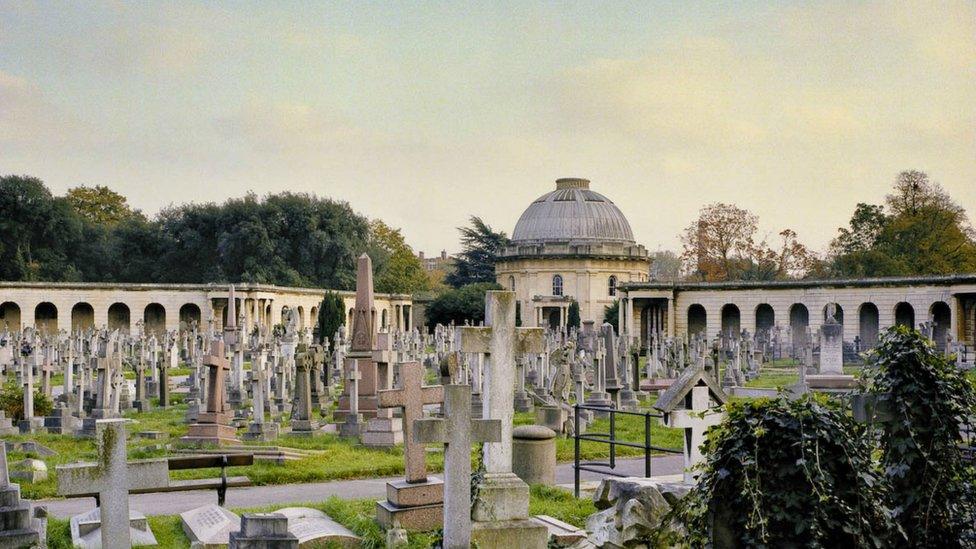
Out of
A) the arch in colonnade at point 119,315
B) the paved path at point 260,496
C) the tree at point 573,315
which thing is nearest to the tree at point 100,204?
the arch in colonnade at point 119,315

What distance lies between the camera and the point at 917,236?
6012cm

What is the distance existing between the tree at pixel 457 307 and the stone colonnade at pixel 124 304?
251 inches

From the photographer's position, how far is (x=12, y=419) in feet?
67.1

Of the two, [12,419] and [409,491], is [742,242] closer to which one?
[12,419]

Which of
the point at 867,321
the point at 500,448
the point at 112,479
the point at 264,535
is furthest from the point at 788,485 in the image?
the point at 867,321

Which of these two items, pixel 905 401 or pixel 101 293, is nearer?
pixel 905 401

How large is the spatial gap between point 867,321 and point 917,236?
5.64 metres

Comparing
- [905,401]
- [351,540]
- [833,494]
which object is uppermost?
[905,401]

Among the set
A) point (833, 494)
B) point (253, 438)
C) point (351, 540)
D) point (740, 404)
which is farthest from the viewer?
point (253, 438)

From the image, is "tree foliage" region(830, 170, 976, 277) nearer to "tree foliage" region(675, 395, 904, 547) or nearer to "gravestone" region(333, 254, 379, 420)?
"gravestone" region(333, 254, 379, 420)

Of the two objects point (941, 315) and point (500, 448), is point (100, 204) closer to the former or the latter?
point (941, 315)

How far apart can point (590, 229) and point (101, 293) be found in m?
37.4

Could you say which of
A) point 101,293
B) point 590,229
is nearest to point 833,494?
point 101,293

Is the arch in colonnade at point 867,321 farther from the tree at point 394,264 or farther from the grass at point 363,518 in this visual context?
the grass at point 363,518
